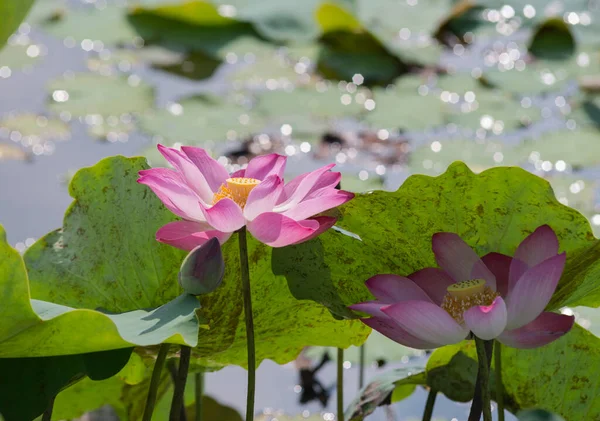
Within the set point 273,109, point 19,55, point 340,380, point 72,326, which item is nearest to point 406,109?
point 273,109

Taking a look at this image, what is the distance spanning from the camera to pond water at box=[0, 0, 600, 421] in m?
2.27

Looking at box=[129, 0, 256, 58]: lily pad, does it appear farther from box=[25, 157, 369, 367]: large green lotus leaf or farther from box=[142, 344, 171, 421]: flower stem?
box=[142, 344, 171, 421]: flower stem

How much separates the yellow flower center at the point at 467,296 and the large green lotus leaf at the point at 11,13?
90 centimetres

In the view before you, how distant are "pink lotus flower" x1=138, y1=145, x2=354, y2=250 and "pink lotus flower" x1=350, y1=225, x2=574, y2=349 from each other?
0.27 feet

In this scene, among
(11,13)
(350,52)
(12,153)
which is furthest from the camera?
(350,52)

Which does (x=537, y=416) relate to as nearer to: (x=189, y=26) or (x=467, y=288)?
(x=467, y=288)

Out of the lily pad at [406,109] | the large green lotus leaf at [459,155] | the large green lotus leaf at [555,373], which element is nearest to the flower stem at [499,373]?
the large green lotus leaf at [555,373]

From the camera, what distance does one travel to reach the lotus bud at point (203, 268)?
63 centimetres

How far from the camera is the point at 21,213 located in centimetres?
200

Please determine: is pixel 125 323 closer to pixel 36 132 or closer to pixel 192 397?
pixel 192 397

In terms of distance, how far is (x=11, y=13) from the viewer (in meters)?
1.27

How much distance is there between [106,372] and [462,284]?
31cm

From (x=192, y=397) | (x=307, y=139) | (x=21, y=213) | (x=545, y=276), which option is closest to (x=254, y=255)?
A: (x=545, y=276)

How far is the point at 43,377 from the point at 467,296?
0.36 metres
